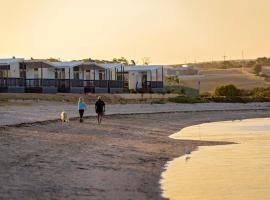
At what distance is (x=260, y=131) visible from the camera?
30734 mm

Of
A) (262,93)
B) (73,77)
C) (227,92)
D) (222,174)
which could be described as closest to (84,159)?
(222,174)

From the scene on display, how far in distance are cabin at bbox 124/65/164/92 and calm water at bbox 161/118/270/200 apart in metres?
36.0

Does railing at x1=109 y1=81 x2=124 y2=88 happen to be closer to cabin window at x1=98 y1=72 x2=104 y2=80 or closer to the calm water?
cabin window at x1=98 y1=72 x2=104 y2=80

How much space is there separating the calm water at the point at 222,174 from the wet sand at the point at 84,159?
464 millimetres

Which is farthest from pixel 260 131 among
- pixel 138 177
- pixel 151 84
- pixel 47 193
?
pixel 151 84

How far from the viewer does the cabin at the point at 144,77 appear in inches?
2389

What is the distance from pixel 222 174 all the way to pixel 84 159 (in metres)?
3.66

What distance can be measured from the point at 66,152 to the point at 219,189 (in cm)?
565

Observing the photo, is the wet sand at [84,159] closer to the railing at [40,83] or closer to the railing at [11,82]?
the railing at [11,82]

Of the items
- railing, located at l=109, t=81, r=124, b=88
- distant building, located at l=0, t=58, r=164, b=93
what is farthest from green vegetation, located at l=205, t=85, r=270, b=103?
railing, located at l=109, t=81, r=124, b=88

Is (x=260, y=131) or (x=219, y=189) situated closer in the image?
(x=219, y=189)

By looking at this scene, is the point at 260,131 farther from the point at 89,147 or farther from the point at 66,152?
the point at 66,152

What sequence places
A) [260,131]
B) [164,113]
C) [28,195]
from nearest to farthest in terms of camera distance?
[28,195] → [260,131] → [164,113]

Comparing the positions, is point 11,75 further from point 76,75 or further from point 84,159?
point 84,159
